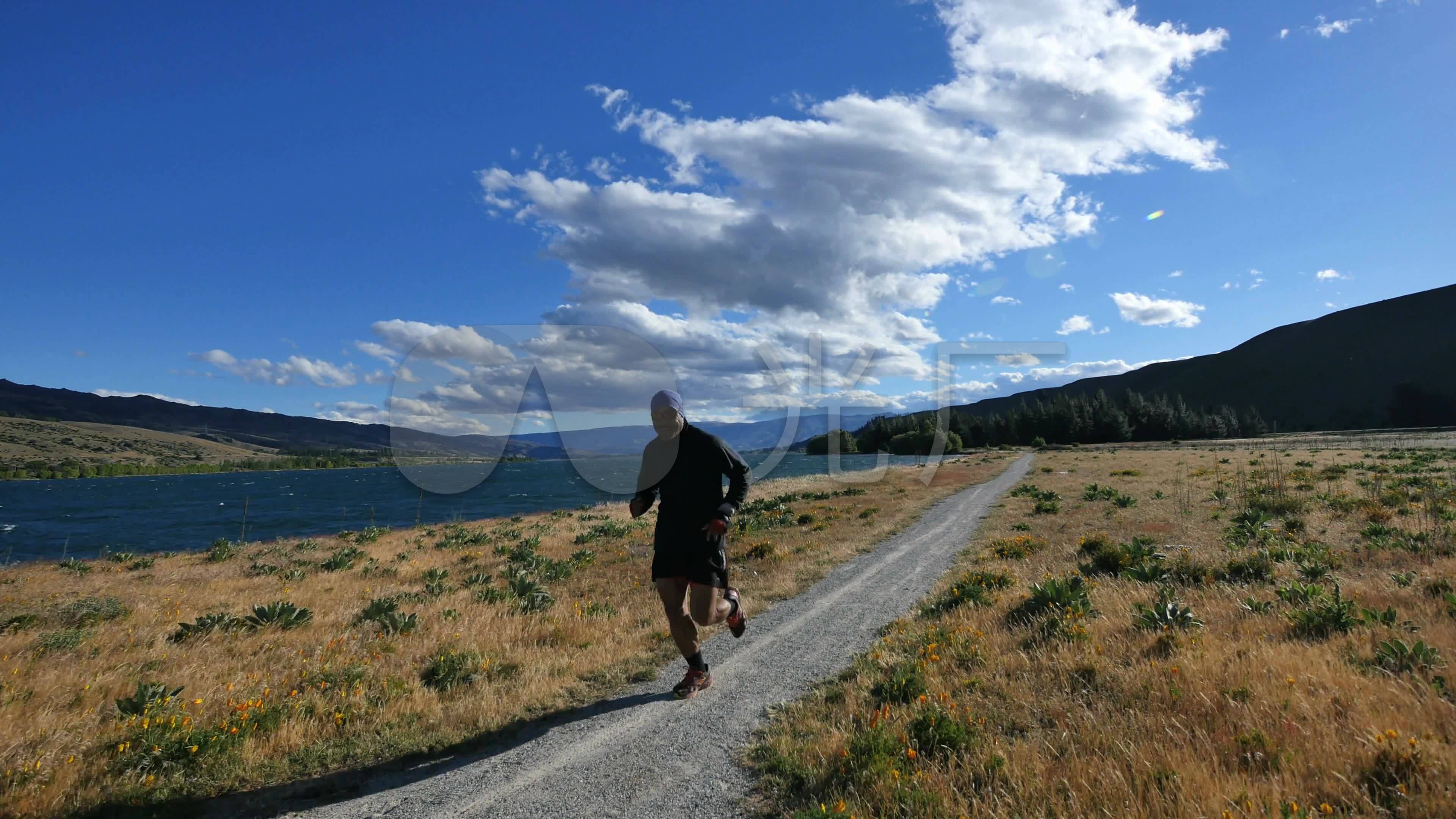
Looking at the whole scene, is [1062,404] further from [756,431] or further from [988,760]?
[988,760]

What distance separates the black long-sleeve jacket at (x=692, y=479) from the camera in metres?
6.35

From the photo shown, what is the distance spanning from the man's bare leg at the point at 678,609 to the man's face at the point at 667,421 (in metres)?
1.47

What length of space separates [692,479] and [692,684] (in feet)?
7.05

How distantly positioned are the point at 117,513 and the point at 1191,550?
3471 inches

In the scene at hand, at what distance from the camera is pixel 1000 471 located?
5172cm

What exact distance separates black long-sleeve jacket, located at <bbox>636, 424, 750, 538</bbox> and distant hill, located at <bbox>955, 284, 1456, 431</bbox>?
15342 cm

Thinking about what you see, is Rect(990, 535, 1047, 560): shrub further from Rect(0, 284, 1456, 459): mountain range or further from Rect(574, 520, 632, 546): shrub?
Rect(0, 284, 1456, 459): mountain range

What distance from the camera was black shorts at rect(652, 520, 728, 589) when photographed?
6.33 meters

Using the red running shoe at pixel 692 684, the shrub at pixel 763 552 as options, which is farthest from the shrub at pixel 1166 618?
the shrub at pixel 763 552

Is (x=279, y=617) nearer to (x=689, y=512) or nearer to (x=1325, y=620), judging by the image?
(x=689, y=512)

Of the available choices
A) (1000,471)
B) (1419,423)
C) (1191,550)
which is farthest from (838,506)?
(1419,423)

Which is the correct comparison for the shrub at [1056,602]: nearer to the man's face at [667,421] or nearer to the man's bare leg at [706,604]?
the man's bare leg at [706,604]

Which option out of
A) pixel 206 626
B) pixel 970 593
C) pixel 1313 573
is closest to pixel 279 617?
pixel 206 626

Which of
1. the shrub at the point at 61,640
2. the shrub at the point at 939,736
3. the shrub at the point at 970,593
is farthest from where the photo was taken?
the shrub at the point at 970,593
